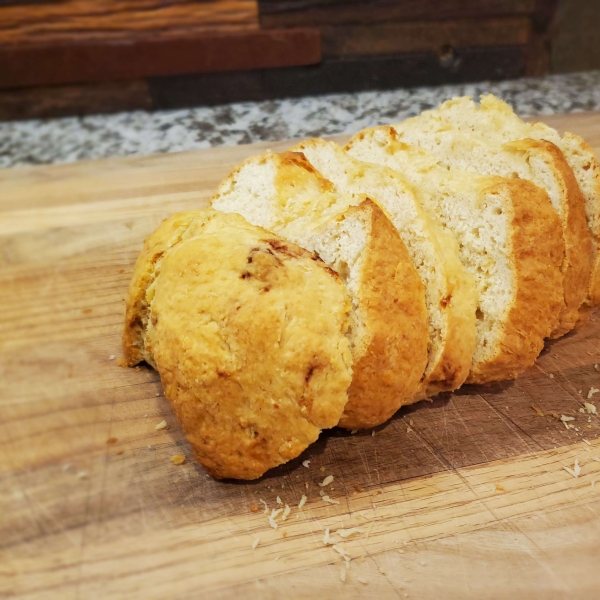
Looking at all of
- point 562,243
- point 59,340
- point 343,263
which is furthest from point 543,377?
point 59,340

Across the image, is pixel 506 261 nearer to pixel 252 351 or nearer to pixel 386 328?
pixel 386 328

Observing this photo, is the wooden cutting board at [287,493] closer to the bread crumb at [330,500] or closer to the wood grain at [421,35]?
the bread crumb at [330,500]

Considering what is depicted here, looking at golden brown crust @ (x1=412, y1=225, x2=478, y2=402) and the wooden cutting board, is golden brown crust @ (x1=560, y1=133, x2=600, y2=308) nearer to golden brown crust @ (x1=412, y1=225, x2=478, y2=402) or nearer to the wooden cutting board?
the wooden cutting board

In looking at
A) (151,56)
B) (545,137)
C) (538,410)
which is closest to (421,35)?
(151,56)

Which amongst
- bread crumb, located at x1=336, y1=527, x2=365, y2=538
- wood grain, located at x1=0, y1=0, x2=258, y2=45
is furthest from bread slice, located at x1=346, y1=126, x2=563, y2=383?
wood grain, located at x1=0, y1=0, x2=258, y2=45

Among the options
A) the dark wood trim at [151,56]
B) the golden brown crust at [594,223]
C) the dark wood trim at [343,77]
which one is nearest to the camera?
the golden brown crust at [594,223]

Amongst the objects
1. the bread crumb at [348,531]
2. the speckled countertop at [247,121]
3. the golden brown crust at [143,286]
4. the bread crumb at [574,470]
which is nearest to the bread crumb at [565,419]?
the bread crumb at [574,470]
